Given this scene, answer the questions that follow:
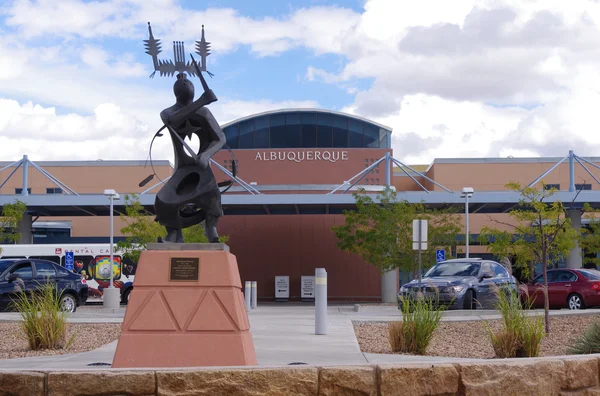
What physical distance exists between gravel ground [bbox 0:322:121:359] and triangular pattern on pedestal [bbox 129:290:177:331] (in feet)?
10.9

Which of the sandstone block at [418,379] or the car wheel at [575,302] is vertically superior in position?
the sandstone block at [418,379]

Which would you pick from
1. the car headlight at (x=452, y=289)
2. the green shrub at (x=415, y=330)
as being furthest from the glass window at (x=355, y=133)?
the green shrub at (x=415, y=330)

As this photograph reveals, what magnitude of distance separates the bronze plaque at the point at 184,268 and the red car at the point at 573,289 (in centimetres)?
1628

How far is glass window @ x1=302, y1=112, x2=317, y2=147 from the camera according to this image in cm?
5731

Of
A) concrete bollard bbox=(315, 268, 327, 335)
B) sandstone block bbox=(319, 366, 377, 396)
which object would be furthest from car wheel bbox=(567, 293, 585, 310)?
sandstone block bbox=(319, 366, 377, 396)

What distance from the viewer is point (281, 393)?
6.11m

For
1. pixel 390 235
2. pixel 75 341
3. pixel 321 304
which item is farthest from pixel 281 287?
pixel 75 341

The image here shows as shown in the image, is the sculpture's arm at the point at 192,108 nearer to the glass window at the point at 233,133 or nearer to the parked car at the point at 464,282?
the parked car at the point at 464,282

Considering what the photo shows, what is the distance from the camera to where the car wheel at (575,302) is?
23859mm

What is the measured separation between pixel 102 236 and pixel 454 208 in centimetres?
2828

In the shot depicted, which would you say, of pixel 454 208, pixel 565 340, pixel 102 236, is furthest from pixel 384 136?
pixel 565 340

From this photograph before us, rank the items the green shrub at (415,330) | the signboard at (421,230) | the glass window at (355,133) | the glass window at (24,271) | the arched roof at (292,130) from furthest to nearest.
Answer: the glass window at (355,133) < the arched roof at (292,130) < the glass window at (24,271) < the signboard at (421,230) < the green shrub at (415,330)

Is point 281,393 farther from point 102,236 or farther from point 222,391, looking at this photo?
point 102,236

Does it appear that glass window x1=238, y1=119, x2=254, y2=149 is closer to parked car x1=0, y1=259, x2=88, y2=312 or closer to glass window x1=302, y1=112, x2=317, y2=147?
glass window x1=302, y1=112, x2=317, y2=147
